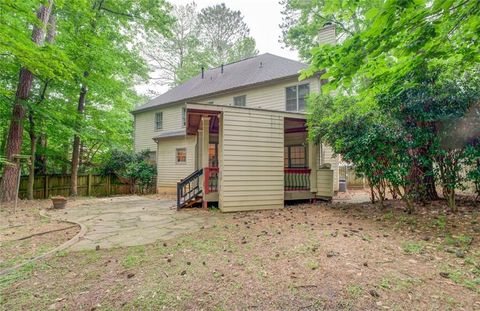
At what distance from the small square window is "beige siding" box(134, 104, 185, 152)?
2.01 m

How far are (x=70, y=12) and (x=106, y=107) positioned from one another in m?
5.47

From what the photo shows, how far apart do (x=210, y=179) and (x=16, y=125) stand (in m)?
7.13

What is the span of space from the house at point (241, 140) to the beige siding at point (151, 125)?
70 mm

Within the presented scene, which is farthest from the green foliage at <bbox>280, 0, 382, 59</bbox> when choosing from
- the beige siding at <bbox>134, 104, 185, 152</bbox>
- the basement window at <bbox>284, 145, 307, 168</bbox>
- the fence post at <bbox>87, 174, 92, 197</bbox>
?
the fence post at <bbox>87, 174, 92, 197</bbox>

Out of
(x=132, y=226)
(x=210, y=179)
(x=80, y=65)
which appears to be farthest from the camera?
(x=80, y=65)

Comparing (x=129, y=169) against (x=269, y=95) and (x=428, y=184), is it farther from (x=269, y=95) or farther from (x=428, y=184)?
(x=428, y=184)

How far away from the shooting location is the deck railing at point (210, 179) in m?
7.28

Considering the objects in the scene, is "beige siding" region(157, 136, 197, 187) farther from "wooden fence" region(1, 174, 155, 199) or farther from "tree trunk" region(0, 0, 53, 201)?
"tree trunk" region(0, 0, 53, 201)

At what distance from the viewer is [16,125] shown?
820cm

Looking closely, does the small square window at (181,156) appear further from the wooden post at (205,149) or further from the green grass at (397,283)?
the green grass at (397,283)

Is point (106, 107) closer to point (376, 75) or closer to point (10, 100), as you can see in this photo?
point (10, 100)

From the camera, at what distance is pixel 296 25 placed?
54.1 feet

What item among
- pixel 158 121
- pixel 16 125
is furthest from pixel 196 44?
pixel 16 125

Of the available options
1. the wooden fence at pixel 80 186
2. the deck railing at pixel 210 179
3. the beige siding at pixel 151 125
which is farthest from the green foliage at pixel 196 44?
the deck railing at pixel 210 179
